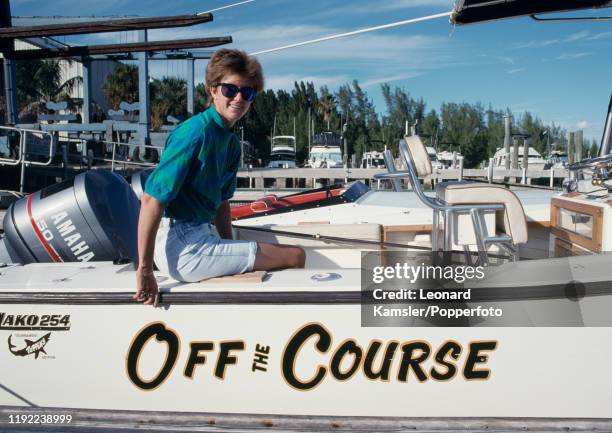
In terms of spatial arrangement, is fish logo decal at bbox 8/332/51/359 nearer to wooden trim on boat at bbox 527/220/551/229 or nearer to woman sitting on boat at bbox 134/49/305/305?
woman sitting on boat at bbox 134/49/305/305

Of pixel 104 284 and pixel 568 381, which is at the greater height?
pixel 104 284

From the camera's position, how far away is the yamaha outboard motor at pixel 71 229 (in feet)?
8.89

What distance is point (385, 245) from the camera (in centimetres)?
337

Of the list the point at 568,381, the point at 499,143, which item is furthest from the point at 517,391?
the point at 499,143

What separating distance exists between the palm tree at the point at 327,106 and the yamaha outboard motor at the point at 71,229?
155 ft

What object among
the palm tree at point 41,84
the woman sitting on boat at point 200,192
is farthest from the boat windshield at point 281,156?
the woman sitting on boat at point 200,192

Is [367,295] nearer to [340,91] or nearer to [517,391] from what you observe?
[517,391]

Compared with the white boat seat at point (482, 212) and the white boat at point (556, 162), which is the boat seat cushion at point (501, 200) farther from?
the white boat at point (556, 162)

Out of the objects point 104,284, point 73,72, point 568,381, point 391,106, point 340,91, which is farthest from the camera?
point 340,91

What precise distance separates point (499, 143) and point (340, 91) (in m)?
17.1

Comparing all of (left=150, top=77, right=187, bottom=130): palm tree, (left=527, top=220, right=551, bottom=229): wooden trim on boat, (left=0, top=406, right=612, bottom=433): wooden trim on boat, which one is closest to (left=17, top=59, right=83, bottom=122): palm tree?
(left=150, top=77, right=187, bottom=130): palm tree

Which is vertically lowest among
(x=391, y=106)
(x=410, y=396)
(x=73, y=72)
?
(x=410, y=396)

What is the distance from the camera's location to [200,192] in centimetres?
210

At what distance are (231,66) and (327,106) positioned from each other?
50.8 m
